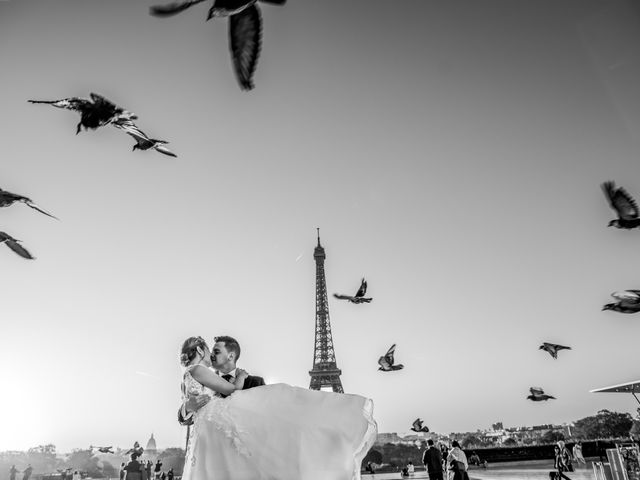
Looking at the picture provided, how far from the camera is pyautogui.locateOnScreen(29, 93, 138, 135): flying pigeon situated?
4113mm

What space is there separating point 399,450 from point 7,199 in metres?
75.1

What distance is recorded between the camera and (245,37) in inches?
110

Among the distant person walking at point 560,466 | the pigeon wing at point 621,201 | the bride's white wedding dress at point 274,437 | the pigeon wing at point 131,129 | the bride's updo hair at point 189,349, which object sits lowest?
the distant person walking at point 560,466

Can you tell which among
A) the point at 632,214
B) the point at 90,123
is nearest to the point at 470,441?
the point at 632,214

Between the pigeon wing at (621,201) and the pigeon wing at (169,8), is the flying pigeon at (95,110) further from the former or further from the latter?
the pigeon wing at (621,201)

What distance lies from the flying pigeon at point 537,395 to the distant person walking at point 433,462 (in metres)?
3.54

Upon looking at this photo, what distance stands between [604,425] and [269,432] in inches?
3834

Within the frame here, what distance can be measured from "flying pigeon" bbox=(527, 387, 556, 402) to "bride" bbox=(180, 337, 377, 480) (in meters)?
11.4

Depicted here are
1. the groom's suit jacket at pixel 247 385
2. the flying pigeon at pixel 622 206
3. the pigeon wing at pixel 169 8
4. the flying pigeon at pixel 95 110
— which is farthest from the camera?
the flying pigeon at pixel 622 206

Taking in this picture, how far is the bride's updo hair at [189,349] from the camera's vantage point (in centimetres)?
286

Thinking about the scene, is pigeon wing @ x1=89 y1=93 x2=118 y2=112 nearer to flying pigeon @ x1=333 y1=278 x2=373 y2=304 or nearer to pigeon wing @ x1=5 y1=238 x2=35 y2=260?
pigeon wing @ x1=5 y1=238 x2=35 y2=260

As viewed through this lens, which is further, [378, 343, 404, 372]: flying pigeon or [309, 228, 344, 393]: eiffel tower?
[309, 228, 344, 393]: eiffel tower

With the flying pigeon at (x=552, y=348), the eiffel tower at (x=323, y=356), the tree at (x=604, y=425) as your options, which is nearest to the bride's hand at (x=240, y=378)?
the flying pigeon at (x=552, y=348)

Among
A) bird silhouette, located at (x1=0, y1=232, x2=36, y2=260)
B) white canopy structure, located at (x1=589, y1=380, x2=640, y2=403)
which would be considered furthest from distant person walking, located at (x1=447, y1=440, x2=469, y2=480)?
bird silhouette, located at (x1=0, y1=232, x2=36, y2=260)
